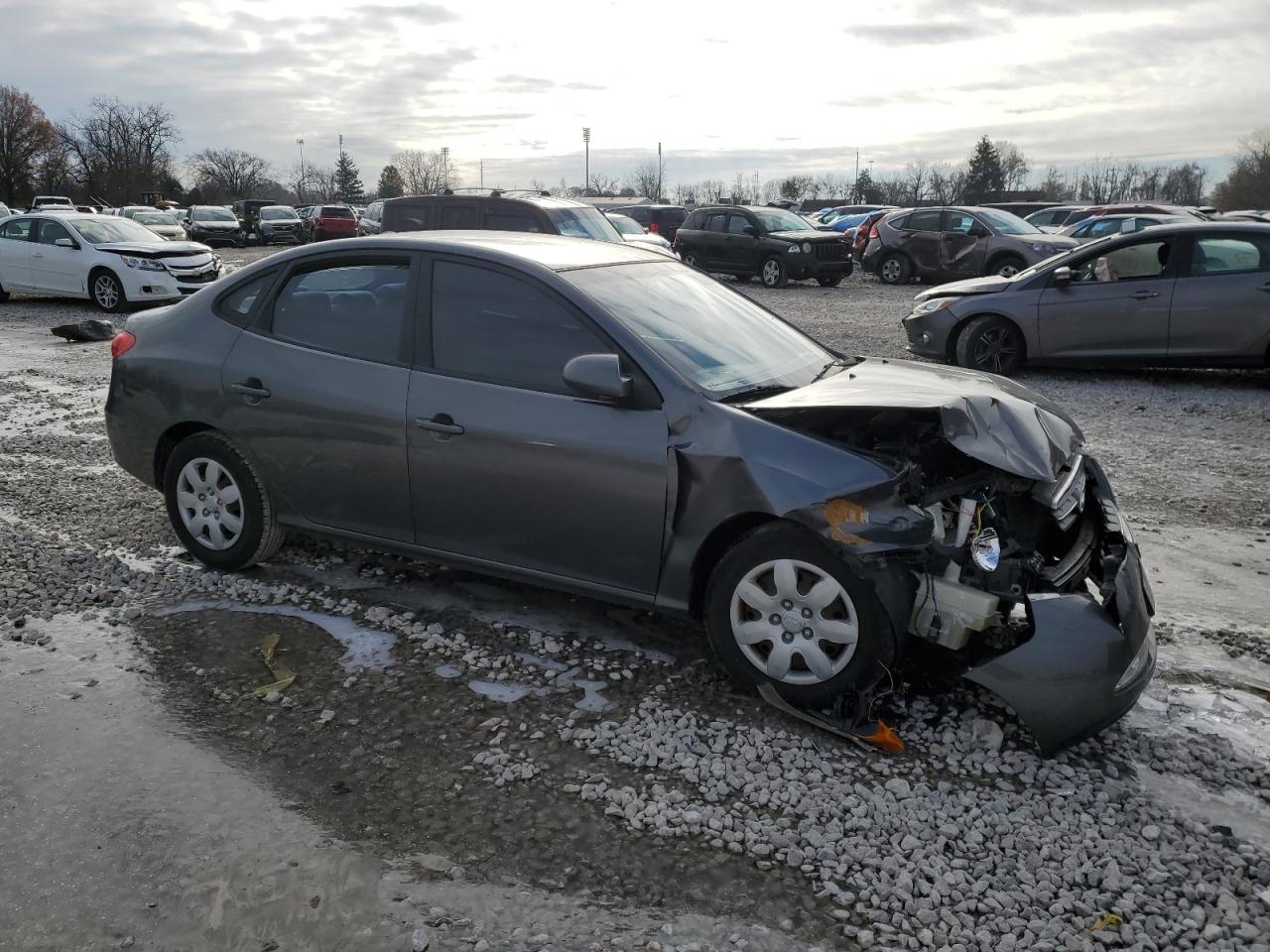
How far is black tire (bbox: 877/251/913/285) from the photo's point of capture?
22.2 metres

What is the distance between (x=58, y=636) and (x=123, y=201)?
220 feet

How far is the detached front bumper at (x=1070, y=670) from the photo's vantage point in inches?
136

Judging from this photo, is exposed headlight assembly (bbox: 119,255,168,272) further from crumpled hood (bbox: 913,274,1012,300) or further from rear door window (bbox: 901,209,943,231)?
rear door window (bbox: 901,209,943,231)

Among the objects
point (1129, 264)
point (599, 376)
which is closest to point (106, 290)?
point (1129, 264)

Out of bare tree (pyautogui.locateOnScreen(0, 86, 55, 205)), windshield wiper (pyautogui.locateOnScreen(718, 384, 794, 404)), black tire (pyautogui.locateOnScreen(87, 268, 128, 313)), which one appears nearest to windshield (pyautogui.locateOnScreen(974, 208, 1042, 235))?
black tire (pyautogui.locateOnScreen(87, 268, 128, 313))

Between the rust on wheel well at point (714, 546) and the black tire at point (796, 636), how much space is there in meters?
0.06

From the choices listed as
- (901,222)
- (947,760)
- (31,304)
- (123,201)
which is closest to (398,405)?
(947,760)

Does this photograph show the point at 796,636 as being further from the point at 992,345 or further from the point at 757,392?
the point at 992,345

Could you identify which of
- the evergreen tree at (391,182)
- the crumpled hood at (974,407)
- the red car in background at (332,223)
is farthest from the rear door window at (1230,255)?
the evergreen tree at (391,182)

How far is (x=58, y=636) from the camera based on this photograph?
454 centimetres

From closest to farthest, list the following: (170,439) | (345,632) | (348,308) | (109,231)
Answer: (345,632), (348,308), (170,439), (109,231)

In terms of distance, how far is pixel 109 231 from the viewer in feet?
55.2

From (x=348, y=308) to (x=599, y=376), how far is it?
4.88 feet

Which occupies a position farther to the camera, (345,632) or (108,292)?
(108,292)
